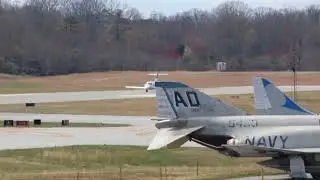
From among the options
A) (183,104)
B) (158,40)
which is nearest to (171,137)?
(183,104)

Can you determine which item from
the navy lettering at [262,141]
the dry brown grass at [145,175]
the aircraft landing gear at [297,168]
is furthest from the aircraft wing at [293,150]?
the dry brown grass at [145,175]

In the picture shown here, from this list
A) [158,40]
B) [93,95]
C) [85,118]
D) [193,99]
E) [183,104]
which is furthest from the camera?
[93,95]

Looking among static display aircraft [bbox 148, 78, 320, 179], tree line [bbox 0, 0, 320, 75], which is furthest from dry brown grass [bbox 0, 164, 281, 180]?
tree line [bbox 0, 0, 320, 75]

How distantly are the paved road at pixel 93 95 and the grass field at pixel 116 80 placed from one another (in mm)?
2852

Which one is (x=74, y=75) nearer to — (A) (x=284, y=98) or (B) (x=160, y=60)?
(B) (x=160, y=60)

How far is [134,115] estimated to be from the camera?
250ft

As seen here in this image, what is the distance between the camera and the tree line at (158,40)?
3526 inches

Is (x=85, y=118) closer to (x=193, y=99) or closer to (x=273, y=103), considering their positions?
(x=273, y=103)

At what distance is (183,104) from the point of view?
99.0ft

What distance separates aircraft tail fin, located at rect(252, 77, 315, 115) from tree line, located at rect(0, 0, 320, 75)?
42.1 metres

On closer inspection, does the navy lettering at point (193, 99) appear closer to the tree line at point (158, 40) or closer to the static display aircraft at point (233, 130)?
the static display aircraft at point (233, 130)

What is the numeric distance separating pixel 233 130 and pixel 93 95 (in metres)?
75.1

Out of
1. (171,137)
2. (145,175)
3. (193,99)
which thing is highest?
(193,99)

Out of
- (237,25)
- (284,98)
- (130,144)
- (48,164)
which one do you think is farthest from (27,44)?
(284,98)
